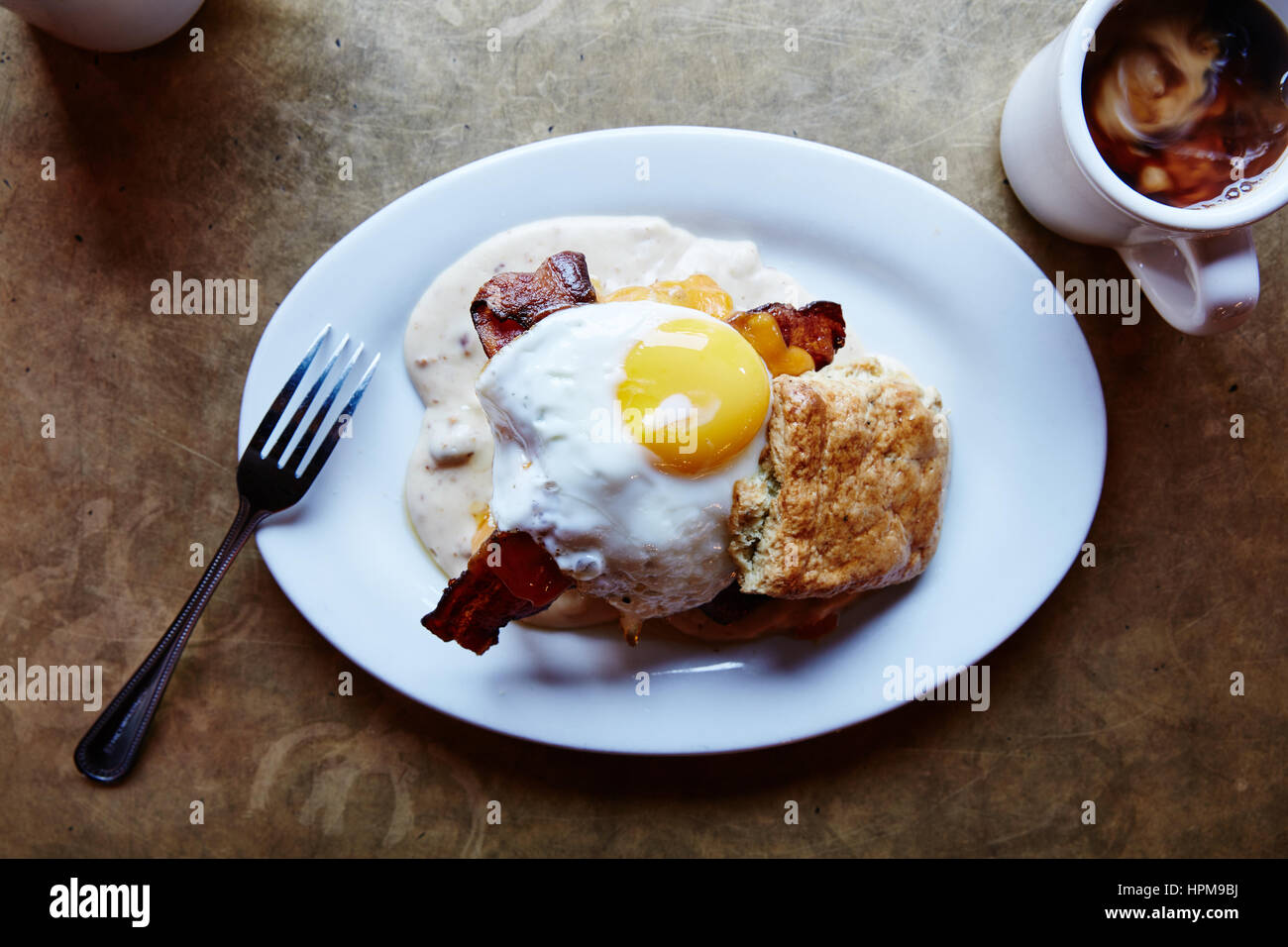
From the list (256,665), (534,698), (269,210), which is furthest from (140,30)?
(534,698)

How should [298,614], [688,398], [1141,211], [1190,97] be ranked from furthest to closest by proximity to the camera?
[298,614] → [1190,97] → [1141,211] → [688,398]

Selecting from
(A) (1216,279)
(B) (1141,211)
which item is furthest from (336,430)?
(A) (1216,279)

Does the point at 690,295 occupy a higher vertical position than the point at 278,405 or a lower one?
higher

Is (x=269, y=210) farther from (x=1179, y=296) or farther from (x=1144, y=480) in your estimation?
(x=1144, y=480)

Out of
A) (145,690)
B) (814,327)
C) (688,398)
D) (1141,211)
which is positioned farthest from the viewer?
(145,690)

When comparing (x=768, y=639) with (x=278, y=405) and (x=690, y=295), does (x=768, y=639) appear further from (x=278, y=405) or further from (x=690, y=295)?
(x=278, y=405)

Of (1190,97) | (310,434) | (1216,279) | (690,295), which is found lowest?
(310,434)
